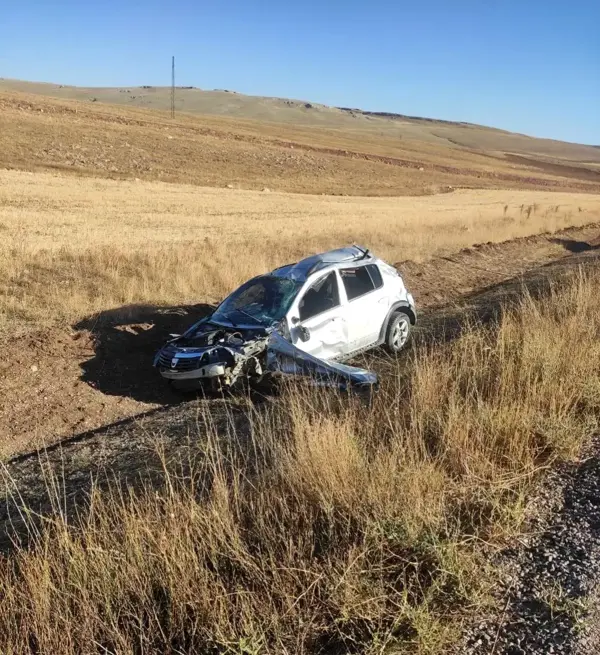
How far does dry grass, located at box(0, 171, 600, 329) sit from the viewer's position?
13133 mm

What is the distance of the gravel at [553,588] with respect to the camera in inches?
101

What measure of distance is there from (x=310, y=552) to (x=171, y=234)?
19.2m

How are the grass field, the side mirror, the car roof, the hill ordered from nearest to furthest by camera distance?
the grass field → the side mirror → the car roof → the hill

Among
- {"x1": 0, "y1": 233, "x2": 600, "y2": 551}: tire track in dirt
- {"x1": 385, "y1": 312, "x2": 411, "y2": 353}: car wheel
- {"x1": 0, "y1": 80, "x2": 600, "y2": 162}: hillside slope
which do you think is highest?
{"x1": 0, "y1": 80, "x2": 600, "y2": 162}: hillside slope

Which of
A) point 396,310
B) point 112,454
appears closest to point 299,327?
point 396,310

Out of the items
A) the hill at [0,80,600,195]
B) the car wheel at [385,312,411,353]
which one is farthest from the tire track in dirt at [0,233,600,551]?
the hill at [0,80,600,195]

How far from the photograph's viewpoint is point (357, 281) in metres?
9.52

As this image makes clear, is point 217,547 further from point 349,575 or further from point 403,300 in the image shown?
point 403,300

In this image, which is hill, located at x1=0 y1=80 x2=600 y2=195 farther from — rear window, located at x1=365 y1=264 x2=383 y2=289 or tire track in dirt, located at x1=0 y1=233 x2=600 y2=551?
tire track in dirt, located at x1=0 y1=233 x2=600 y2=551

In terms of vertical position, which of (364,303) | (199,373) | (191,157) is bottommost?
(199,373)

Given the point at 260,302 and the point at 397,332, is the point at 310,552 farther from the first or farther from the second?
the point at 397,332

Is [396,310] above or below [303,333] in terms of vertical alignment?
above

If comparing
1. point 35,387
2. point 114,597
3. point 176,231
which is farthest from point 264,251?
point 114,597

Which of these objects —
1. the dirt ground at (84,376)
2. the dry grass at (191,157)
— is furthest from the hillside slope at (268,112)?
the dirt ground at (84,376)
